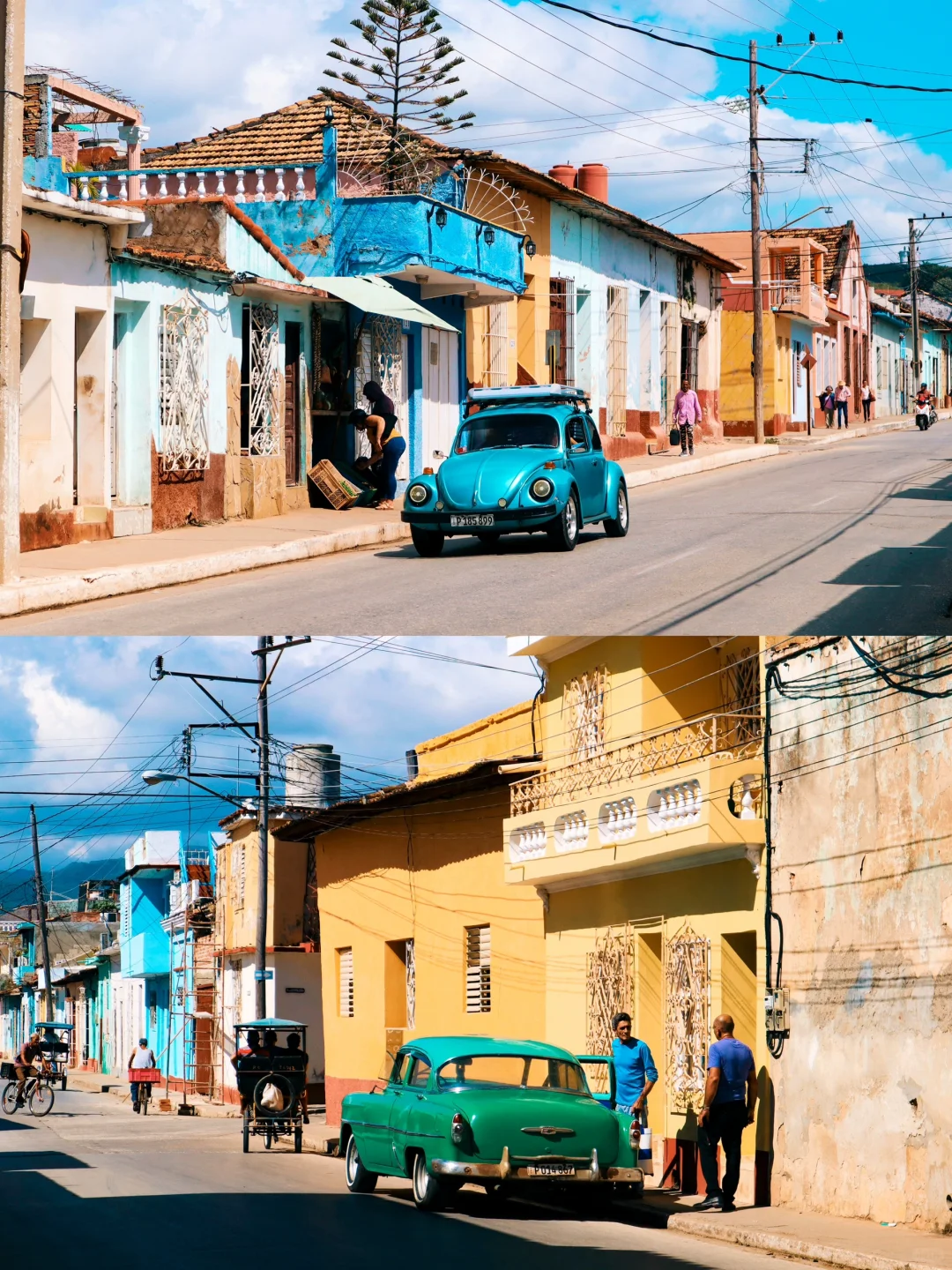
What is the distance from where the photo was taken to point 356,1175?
48.2 feet

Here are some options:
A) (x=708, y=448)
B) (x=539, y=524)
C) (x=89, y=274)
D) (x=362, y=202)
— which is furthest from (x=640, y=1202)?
(x=708, y=448)

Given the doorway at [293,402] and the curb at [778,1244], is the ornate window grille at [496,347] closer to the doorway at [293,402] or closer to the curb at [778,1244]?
the doorway at [293,402]

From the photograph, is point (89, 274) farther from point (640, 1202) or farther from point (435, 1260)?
point (435, 1260)

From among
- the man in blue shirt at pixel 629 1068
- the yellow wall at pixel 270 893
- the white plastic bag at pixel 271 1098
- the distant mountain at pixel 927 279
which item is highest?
the distant mountain at pixel 927 279

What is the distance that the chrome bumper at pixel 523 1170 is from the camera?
1239cm

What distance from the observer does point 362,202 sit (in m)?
30.2

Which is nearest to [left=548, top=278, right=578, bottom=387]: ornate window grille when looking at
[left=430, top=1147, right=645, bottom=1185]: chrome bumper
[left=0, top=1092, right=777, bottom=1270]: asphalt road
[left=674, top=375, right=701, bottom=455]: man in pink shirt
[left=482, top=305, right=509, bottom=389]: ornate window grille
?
[left=482, top=305, right=509, bottom=389]: ornate window grille

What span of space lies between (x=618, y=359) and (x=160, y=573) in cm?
2965

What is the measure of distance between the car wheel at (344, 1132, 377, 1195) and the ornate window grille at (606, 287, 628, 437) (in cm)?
3277

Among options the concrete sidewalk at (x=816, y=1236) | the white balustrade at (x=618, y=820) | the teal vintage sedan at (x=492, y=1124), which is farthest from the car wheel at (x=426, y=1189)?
the white balustrade at (x=618, y=820)

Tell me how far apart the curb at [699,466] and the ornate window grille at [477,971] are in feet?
42.8

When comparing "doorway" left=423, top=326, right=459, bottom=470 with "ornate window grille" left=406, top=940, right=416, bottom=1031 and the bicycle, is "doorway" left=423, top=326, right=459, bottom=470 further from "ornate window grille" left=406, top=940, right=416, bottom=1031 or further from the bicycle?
the bicycle

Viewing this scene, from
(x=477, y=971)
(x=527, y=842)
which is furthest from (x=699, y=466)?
(x=527, y=842)

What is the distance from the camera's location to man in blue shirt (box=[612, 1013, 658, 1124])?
1455 centimetres
